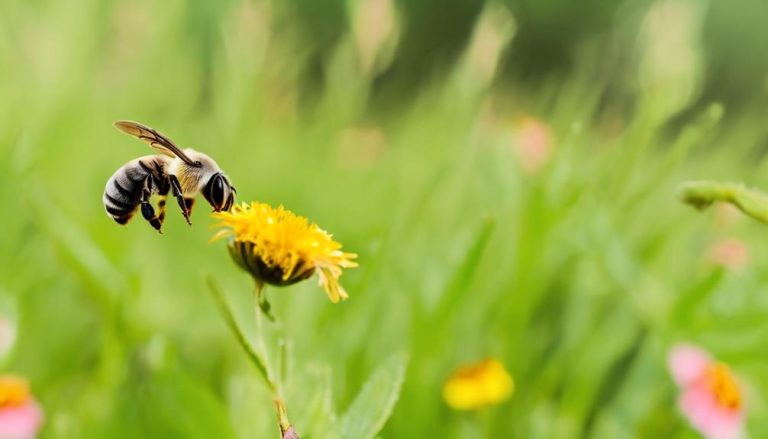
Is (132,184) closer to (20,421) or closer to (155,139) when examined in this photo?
(155,139)

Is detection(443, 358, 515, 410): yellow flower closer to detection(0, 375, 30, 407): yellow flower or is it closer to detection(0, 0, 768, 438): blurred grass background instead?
detection(0, 0, 768, 438): blurred grass background

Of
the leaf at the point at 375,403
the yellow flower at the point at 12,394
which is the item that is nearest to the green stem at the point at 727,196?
the leaf at the point at 375,403

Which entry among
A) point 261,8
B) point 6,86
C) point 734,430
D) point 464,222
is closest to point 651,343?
point 734,430

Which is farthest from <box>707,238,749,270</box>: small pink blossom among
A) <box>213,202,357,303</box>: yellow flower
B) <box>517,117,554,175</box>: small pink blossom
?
<box>213,202,357,303</box>: yellow flower

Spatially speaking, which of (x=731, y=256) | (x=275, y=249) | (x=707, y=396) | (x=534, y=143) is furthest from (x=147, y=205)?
(x=534, y=143)

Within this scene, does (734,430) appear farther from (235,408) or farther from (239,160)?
(239,160)
